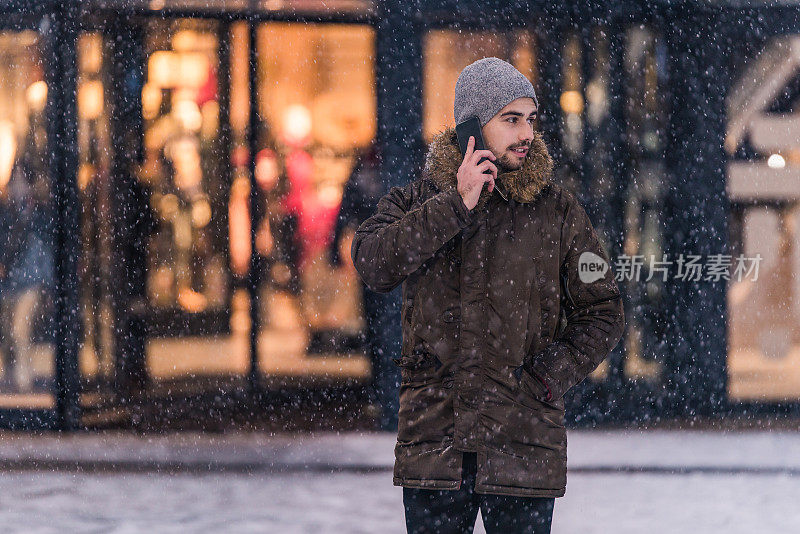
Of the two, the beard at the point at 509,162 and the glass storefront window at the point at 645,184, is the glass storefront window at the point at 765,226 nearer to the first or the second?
the glass storefront window at the point at 645,184

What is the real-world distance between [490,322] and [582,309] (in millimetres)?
300

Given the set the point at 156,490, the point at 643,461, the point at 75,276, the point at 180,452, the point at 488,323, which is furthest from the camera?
the point at 75,276

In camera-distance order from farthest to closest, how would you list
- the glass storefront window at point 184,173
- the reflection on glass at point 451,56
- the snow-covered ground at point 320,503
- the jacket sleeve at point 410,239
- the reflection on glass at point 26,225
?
the glass storefront window at point 184,173
the reflection on glass at point 26,225
the reflection on glass at point 451,56
the snow-covered ground at point 320,503
the jacket sleeve at point 410,239

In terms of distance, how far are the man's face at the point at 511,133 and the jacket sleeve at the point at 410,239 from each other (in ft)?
0.64

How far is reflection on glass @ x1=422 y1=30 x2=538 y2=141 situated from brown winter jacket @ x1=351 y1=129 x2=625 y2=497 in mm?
5044

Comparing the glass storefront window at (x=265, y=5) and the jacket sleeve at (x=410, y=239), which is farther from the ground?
the glass storefront window at (x=265, y=5)

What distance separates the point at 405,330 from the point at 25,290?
5989 millimetres

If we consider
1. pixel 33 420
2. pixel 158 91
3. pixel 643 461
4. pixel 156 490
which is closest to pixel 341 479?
pixel 156 490

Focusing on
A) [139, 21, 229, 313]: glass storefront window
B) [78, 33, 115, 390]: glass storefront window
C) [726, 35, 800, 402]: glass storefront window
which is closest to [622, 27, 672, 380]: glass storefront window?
[726, 35, 800, 402]: glass storefront window

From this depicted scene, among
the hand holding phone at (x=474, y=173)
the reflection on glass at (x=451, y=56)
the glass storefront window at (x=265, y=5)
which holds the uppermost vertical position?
the glass storefront window at (x=265, y=5)

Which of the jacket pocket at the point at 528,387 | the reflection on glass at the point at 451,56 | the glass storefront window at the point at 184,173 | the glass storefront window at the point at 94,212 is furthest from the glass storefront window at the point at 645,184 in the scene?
the jacket pocket at the point at 528,387

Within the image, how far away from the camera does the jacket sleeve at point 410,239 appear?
8.14ft

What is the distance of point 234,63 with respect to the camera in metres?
8.16

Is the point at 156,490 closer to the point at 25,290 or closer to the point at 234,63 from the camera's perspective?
the point at 25,290
